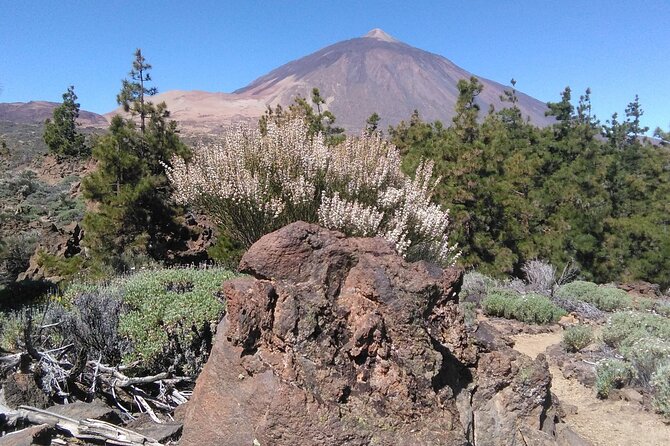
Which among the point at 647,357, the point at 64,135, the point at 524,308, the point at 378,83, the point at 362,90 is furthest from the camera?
the point at 378,83


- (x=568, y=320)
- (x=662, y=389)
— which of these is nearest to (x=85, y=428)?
(x=662, y=389)

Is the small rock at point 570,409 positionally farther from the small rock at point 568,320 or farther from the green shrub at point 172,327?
the small rock at point 568,320

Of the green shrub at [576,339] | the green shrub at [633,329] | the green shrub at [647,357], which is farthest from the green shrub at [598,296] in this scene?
the green shrub at [647,357]

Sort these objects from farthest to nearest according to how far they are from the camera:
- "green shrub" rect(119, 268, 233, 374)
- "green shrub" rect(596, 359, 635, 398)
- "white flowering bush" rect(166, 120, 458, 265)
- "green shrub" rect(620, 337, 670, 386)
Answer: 1. "white flowering bush" rect(166, 120, 458, 265)
2. "green shrub" rect(620, 337, 670, 386)
3. "green shrub" rect(596, 359, 635, 398)
4. "green shrub" rect(119, 268, 233, 374)

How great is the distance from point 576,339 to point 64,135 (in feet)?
89.7

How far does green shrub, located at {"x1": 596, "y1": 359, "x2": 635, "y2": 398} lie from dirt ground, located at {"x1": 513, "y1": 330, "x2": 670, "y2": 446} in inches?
4.6

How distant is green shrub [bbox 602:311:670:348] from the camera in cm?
614

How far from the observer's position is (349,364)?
2.37 metres

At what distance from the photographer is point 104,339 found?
4.44 meters

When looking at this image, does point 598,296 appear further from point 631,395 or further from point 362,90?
point 362,90

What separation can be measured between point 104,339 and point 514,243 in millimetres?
8560

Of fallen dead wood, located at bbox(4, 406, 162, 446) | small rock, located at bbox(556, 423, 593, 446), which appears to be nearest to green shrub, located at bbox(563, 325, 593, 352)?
small rock, located at bbox(556, 423, 593, 446)

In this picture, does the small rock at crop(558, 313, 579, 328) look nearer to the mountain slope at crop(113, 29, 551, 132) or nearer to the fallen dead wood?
the fallen dead wood

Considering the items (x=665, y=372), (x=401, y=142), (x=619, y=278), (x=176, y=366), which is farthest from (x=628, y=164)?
(x=176, y=366)
